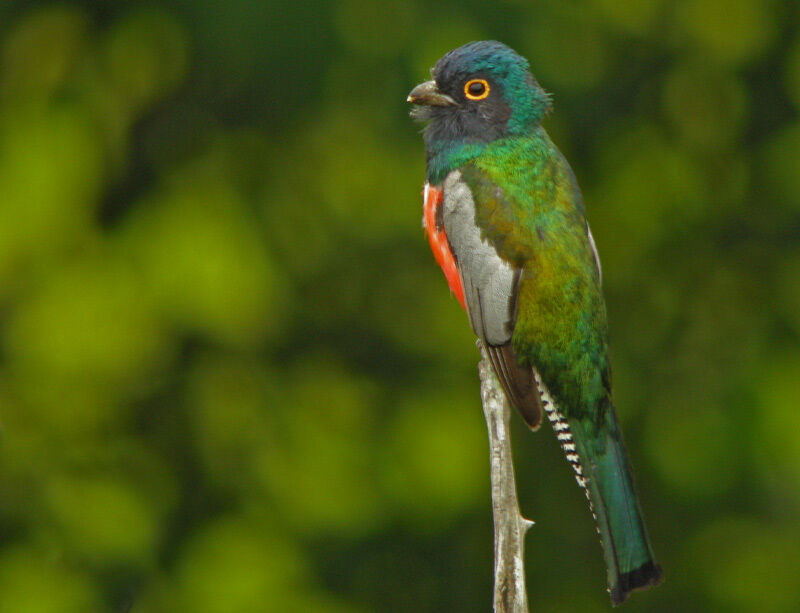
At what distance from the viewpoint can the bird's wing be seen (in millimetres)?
→ 3719

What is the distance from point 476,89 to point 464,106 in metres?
0.07

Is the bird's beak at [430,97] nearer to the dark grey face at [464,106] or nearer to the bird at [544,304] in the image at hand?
the dark grey face at [464,106]

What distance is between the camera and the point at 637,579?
3.57 m

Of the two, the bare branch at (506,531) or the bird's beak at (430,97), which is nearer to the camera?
the bare branch at (506,531)

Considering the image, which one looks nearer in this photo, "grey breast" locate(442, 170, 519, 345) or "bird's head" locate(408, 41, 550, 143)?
"grey breast" locate(442, 170, 519, 345)

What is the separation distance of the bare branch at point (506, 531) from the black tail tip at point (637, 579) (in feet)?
1.09

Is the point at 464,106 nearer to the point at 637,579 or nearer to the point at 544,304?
the point at 544,304

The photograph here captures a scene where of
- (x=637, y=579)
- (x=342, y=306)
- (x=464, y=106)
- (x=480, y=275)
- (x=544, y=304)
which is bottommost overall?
(x=637, y=579)

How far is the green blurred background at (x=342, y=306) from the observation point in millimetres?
5562

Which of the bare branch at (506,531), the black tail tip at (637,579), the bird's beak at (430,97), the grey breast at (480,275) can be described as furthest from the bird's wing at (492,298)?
the black tail tip at (637,579)

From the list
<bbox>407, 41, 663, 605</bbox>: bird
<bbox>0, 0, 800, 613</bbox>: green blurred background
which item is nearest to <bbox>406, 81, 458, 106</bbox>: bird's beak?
<bbox>407, 41, 663, 605</bbox>: bird

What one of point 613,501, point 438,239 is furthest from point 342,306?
point 613,501

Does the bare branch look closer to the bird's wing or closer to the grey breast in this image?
the bird's wing

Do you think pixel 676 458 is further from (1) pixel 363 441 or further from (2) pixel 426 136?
(2) pixel 426 136
